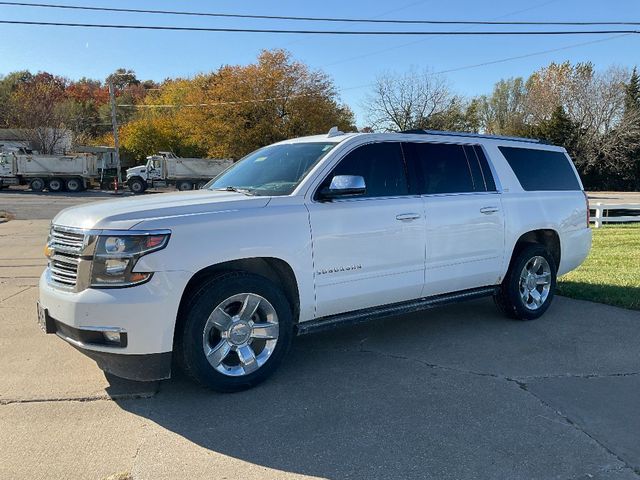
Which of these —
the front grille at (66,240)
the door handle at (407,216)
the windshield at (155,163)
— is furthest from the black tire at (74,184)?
the door handle at (407,216)

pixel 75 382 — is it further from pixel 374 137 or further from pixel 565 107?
pixel 565 107

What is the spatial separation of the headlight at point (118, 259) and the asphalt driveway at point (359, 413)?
38.1 inches

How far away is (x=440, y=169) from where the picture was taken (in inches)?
208

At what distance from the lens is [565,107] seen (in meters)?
50.5

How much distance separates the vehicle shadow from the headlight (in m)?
0.97

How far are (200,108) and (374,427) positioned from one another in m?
44.4

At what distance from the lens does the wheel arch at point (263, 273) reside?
3.90 meters

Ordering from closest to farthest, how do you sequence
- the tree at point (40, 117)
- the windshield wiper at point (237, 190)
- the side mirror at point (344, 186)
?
the side mirror at point (344, 186), the windshield wiper at point (237, 190), the tree at point (40, 117)

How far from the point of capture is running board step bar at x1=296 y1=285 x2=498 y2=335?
441 cm

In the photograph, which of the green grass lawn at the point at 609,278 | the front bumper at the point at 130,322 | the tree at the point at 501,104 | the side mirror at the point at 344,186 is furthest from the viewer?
the tree at the point at 501,104

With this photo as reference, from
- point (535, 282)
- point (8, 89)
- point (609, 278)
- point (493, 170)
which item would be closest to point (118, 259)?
point (493, 170)

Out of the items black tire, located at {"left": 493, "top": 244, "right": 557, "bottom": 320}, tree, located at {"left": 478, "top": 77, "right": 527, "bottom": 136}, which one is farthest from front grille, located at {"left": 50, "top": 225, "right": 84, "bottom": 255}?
tree, located at {"left": 478, "top": 77, "right": 527, "bottom": 136}

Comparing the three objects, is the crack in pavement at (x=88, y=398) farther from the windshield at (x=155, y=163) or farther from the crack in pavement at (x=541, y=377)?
the windshield at (x=155, y=163)

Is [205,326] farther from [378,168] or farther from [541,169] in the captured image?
[541,169]
